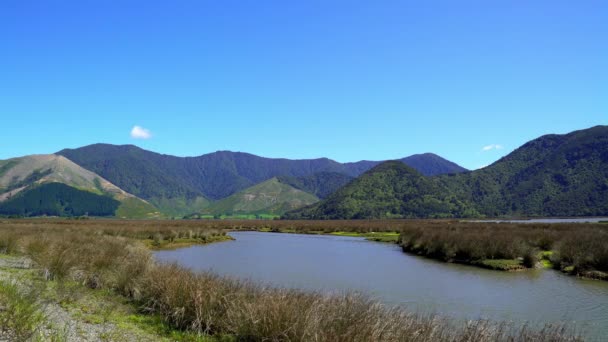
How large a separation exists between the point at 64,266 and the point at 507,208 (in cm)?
21229

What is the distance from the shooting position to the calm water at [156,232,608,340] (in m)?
17.2

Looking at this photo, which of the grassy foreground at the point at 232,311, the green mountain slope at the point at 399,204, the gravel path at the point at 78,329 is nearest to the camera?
the grassy foreground at the point at 232,311

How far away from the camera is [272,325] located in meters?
A: 9.41

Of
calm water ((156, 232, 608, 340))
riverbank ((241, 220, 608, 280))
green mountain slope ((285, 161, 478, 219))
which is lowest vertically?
calm water ((156, 232, 608, 340))

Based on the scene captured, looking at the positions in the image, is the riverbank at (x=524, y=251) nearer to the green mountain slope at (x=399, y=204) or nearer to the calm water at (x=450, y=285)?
the calm water at (x=450, y=285)

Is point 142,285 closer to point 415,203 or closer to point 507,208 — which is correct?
point 415,203

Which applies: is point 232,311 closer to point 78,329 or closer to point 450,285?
point 78,329

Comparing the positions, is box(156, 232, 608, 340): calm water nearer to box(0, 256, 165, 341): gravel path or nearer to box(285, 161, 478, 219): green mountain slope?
box(0, 256, 165, 341): gravel path

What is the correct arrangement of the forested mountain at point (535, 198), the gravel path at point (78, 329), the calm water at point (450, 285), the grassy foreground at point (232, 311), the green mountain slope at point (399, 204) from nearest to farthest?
the grassy foreground at point (232, 311)
the gravel path at point (78, 329)
the calm water at point (450, 285)
the forested mountain at point (535, 198)
the green mountain slope at point (399, 204)

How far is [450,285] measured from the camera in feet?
77.7

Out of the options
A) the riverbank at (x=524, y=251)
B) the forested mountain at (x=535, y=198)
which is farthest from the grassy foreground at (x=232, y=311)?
the forested mountain at (x=535, y=198)

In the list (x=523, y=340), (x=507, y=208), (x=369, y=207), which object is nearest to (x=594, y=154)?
(x=507, y=208)

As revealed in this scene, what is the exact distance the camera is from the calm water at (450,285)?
17188mm

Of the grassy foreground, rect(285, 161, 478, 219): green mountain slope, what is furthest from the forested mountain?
the grassy foreground
